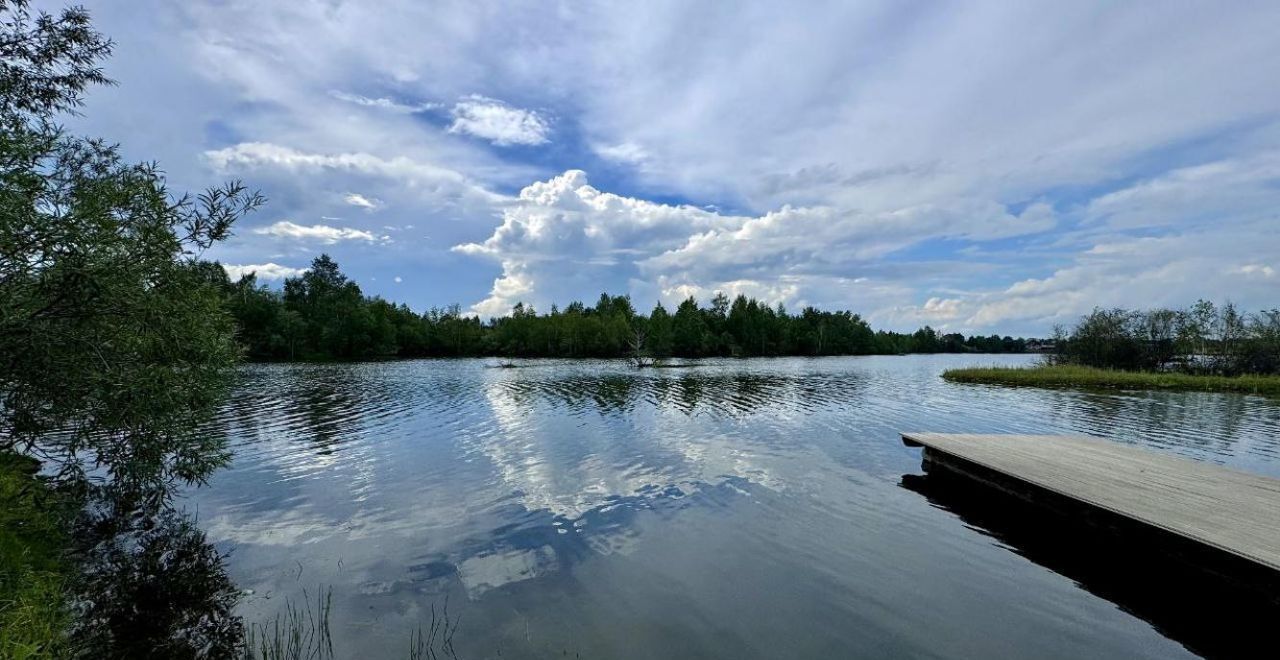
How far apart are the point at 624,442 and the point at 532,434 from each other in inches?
182

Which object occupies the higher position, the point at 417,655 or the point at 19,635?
the point at 19,635

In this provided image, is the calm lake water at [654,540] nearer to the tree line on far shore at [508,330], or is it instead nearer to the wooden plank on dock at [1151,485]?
the wooden plank on dock at [1151,485]

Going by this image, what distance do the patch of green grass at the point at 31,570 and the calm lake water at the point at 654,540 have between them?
2458 mm

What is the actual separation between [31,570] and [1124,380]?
65363 millimetres

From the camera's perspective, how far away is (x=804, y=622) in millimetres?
8586

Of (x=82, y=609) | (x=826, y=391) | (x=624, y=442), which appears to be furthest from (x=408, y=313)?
(x=82, y=609)

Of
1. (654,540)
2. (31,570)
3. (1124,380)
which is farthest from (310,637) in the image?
(1124,380)

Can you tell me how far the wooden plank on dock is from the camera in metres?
9.39

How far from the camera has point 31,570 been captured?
845 cm

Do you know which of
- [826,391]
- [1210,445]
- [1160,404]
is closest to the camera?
[1210,445]

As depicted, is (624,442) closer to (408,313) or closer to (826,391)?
(826,391)

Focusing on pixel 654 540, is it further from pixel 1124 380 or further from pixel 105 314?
pixel 1124 380

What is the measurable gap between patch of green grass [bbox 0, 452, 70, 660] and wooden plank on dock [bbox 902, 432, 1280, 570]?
16353mm

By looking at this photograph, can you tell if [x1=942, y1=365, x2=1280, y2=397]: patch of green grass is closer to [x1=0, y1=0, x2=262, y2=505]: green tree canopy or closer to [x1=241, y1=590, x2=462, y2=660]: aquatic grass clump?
[x1=241, y1=590, x2=462, y2=660]: aquatic grass clump
